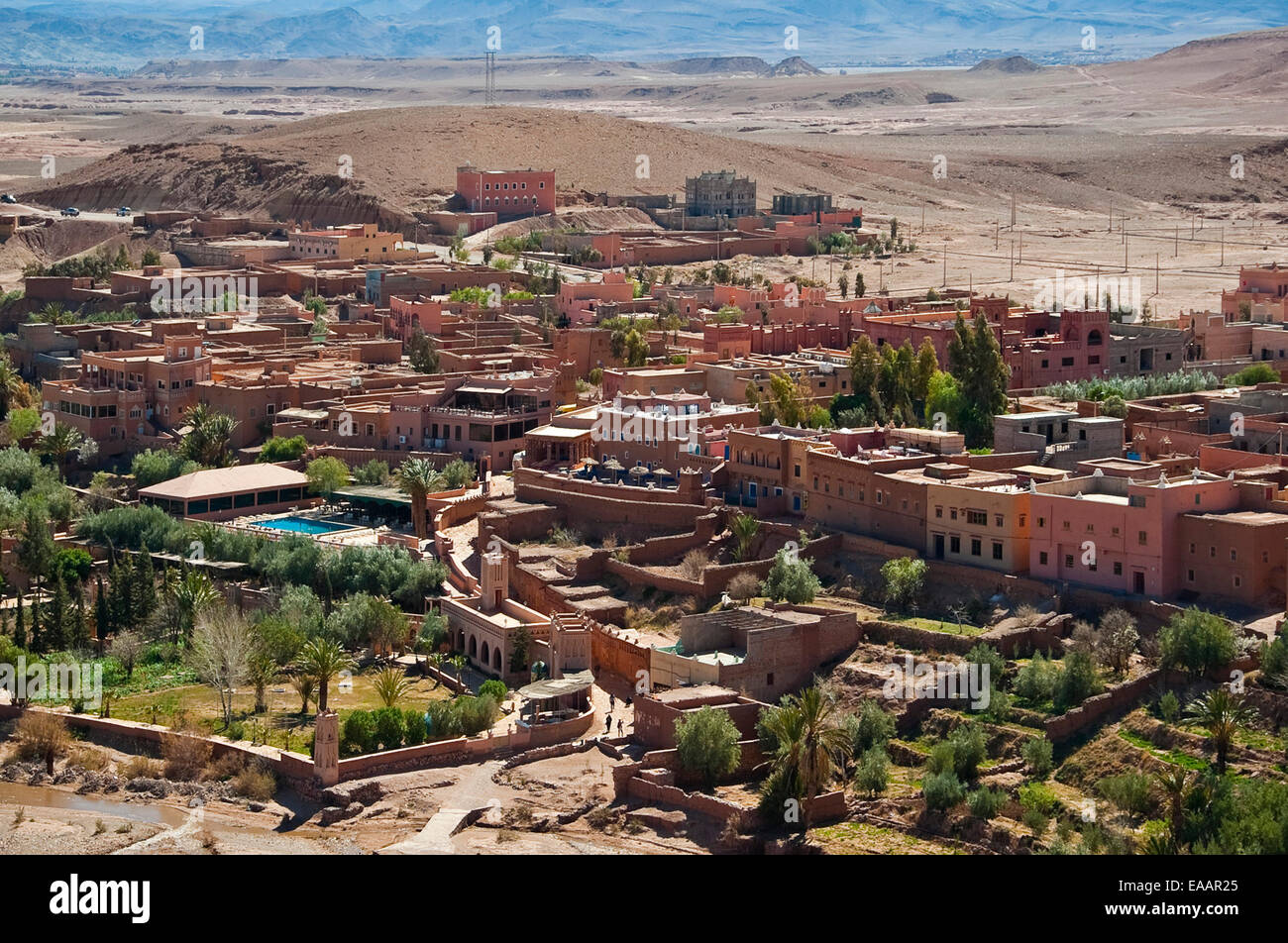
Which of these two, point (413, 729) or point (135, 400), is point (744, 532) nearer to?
point (413, 729)

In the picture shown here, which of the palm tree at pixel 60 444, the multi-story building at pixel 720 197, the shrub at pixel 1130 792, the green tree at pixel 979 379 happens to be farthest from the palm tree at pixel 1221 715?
the multi-story building at pixel 720 197

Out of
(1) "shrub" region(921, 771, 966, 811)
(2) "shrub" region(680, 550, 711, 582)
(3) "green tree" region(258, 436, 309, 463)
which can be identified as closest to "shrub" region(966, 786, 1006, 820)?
(1) "shrub" region(921, 771, 966, 811)

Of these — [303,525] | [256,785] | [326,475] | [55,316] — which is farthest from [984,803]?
[55,316]

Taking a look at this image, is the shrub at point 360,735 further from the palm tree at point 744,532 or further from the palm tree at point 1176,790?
the palm tree at point 1176,790

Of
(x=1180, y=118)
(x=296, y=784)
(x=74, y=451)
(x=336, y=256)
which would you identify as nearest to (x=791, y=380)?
(x=74, y=451)

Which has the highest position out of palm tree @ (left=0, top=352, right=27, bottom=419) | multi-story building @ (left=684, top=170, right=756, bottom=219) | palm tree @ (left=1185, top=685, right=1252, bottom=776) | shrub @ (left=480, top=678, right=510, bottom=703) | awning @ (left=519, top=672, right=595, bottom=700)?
multi-story building @ (left=684, top=170, right=756, bottom=219)

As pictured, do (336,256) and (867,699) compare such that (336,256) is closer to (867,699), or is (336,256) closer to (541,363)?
(541,363)

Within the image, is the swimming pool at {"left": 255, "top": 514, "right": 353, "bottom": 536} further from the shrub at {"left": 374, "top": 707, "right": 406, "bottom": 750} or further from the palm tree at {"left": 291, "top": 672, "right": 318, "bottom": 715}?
the shrub at {"left": 374, "top": 707, "right": 406, "bottom": 750}
